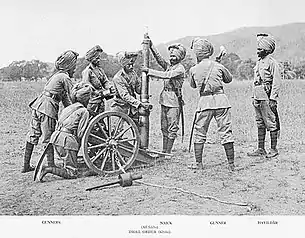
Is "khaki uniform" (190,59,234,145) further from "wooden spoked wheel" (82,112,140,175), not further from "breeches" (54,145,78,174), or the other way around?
"breeches" (54,145,78,174)

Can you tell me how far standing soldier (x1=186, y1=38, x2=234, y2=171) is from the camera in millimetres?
3561

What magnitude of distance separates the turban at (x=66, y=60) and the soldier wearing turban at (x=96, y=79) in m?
0.11

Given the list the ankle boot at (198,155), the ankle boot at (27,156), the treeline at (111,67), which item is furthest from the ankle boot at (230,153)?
the ankle boot at (27,156)

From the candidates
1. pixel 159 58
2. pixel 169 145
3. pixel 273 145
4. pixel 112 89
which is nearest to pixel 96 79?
pixel 112 89

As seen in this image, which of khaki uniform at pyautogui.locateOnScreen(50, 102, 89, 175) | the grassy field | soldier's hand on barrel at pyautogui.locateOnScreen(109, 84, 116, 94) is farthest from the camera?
soldier's hand on barrel at pyautogui.locateOnScreen(109, 84, 116, 94)

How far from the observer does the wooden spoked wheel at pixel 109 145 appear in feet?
11.5

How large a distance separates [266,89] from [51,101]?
4.52 ft

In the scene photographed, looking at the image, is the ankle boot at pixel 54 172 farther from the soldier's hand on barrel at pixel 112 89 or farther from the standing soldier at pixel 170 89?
the standing soldier at pixel 170 89

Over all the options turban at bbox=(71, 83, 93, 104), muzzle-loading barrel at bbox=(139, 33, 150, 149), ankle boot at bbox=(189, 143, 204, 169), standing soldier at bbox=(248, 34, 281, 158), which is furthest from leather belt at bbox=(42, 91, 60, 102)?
standing soldier at bbox=(248, 34, 281, 158)

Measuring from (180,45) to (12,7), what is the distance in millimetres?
1078

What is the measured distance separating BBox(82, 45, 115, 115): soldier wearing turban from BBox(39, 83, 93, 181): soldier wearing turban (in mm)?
90
